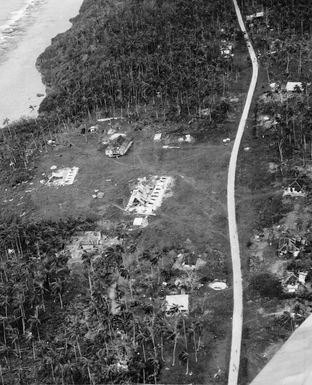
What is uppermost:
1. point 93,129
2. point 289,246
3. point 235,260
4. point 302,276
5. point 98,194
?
point 93,129

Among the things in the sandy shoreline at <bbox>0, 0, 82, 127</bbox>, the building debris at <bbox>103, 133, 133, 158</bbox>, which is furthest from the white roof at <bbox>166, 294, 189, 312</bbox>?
the sandy shoreline at <bbox>0, 0, 82, 127</bbox>

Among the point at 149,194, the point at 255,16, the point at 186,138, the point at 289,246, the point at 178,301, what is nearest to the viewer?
the point at 178,301

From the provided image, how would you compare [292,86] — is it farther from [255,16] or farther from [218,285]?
[218,285]

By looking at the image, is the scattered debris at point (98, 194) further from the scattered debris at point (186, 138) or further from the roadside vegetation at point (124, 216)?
the scattered debris at point (186, 138)

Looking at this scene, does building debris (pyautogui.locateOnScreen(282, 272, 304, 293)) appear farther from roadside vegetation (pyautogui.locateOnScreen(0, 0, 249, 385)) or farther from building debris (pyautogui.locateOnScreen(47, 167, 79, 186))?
building debris (pyautogui.locateOnScreen(47, 167, 79, 186))

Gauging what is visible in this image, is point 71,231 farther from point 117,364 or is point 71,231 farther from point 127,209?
point 117,364

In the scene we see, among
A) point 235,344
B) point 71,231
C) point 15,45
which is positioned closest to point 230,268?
point 235,344

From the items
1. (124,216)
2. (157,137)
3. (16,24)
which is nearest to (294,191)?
(124,216)
